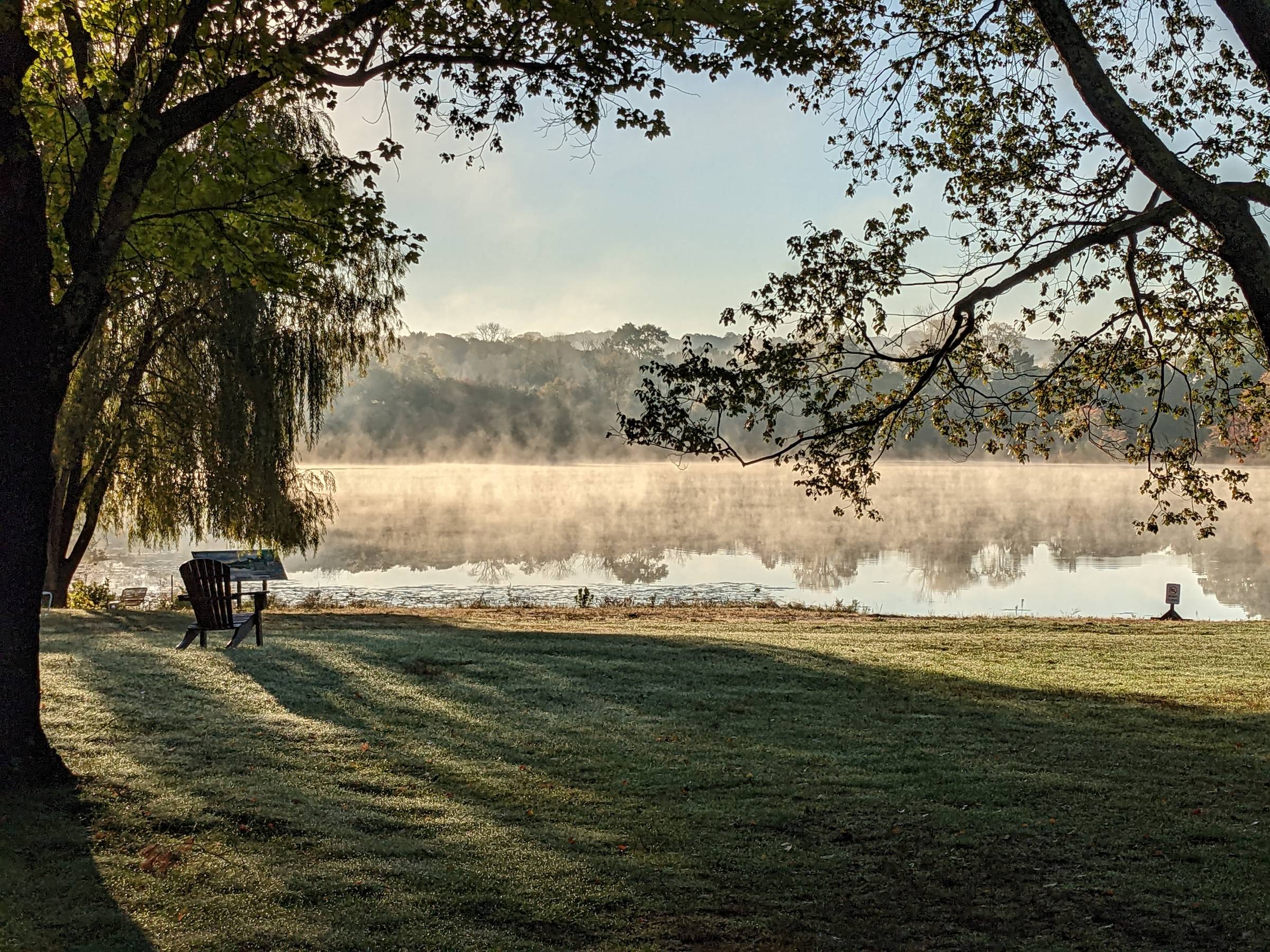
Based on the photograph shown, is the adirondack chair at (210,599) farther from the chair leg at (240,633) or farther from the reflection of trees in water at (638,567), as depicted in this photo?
the reflection of trees in water at (638,567)

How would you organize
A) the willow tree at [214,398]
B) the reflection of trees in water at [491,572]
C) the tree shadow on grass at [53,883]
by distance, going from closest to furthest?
the tree shadow on grass at [53,883], the willow tree at [214,398], the reflection of trees in water at [491,572]

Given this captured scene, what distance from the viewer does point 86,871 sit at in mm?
4816

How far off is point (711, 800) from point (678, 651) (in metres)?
5.89

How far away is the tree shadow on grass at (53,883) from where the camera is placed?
13.6 feet

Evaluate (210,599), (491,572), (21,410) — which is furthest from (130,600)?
(21,410)

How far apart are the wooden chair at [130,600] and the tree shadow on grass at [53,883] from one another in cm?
1319

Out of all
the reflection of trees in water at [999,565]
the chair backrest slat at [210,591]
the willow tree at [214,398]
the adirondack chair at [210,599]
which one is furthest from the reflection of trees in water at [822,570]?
the chair backrest slat at [210,591]

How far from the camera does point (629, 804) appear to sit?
643 centimetres

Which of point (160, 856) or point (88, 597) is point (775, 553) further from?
point (160, 856)

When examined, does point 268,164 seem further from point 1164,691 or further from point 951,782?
point 1164,691

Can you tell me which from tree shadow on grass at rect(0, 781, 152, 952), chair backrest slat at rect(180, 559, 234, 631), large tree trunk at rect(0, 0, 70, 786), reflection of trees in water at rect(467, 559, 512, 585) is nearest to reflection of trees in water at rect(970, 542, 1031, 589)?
reflection of trees in water at rect(467, 559, 512, 585)

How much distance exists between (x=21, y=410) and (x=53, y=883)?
284 cm

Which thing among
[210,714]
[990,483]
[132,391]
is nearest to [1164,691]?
[210,714]

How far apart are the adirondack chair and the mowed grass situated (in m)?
0.28
